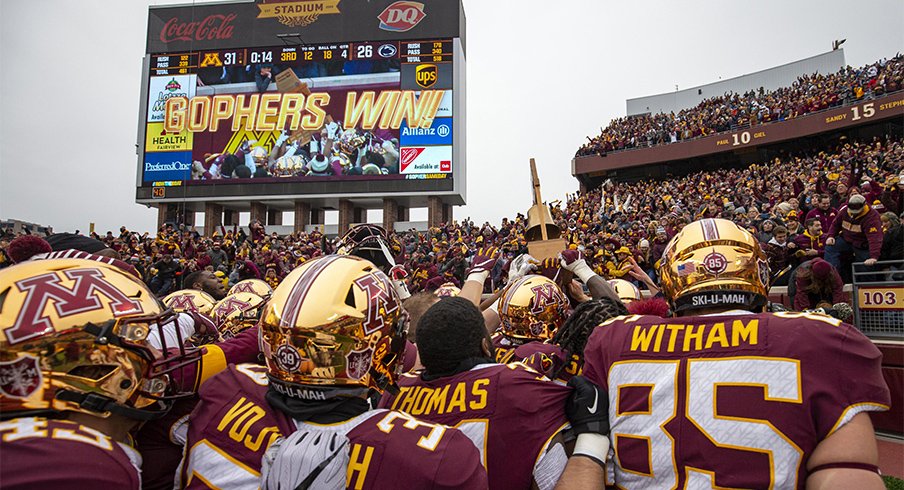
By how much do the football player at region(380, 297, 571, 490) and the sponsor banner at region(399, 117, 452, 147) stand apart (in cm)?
2744

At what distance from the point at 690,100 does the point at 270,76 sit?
32.9 meters

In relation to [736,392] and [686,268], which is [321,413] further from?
[686,268]

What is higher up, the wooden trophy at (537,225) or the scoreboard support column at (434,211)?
the scoreboard support column at (434,211)

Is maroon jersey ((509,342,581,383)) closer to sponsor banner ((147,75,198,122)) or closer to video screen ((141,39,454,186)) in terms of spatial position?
video screen ((141,39,454,186))

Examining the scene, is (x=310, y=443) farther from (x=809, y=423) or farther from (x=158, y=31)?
(x=158, y=31)

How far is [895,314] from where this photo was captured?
7.14m

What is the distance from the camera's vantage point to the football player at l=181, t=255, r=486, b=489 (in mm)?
1679

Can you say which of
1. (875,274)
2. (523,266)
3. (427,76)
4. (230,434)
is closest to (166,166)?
(427,76)

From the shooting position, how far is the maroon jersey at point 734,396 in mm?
1852

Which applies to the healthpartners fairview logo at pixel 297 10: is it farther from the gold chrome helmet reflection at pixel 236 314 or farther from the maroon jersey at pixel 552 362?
the maroon jersey at pixel 552 362

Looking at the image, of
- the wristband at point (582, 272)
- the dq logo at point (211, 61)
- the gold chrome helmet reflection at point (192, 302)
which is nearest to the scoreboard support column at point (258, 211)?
the dq logo at point (211, 61)

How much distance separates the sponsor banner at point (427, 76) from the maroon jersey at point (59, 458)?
2976 cm

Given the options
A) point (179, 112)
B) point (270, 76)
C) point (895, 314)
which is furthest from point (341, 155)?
point (895, 314)

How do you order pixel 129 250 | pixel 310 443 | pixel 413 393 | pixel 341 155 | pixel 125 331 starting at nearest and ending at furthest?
pixel 310 443 → pixel 125 331 → pixel 413 393 → pixel 129 250 → pixel 341 155
